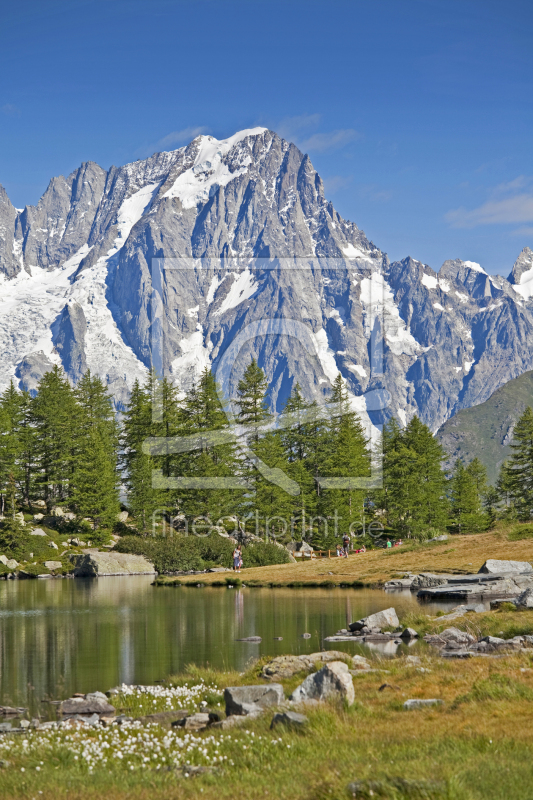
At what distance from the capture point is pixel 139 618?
2700 centimetres

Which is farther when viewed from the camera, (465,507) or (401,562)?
(465,507)

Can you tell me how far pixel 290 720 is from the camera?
32.1ft

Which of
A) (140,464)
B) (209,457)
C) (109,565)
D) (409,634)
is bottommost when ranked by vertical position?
(109,565)

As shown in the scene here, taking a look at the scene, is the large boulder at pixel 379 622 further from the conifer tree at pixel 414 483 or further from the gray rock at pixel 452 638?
the conifer tree at pixel 414 483

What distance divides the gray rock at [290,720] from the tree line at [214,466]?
1788 inches

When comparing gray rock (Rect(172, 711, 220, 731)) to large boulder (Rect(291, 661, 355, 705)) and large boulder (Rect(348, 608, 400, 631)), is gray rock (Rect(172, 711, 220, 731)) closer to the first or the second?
large boulder (Rect(291, 661, 355, 705))

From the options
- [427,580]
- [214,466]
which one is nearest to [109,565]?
[214,466]

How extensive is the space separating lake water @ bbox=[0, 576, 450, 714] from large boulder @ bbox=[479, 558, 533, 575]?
3.84 metres

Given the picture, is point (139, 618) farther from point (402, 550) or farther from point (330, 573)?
point (402, 550)

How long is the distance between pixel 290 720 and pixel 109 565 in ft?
144

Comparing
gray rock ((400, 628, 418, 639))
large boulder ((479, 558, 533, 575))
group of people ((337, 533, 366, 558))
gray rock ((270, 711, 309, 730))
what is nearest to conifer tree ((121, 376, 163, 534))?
group of people ((337, 533, 366, 558))

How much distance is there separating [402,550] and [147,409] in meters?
32.3

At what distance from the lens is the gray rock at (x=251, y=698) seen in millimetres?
11344

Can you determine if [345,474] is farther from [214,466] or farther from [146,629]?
[146,629]
